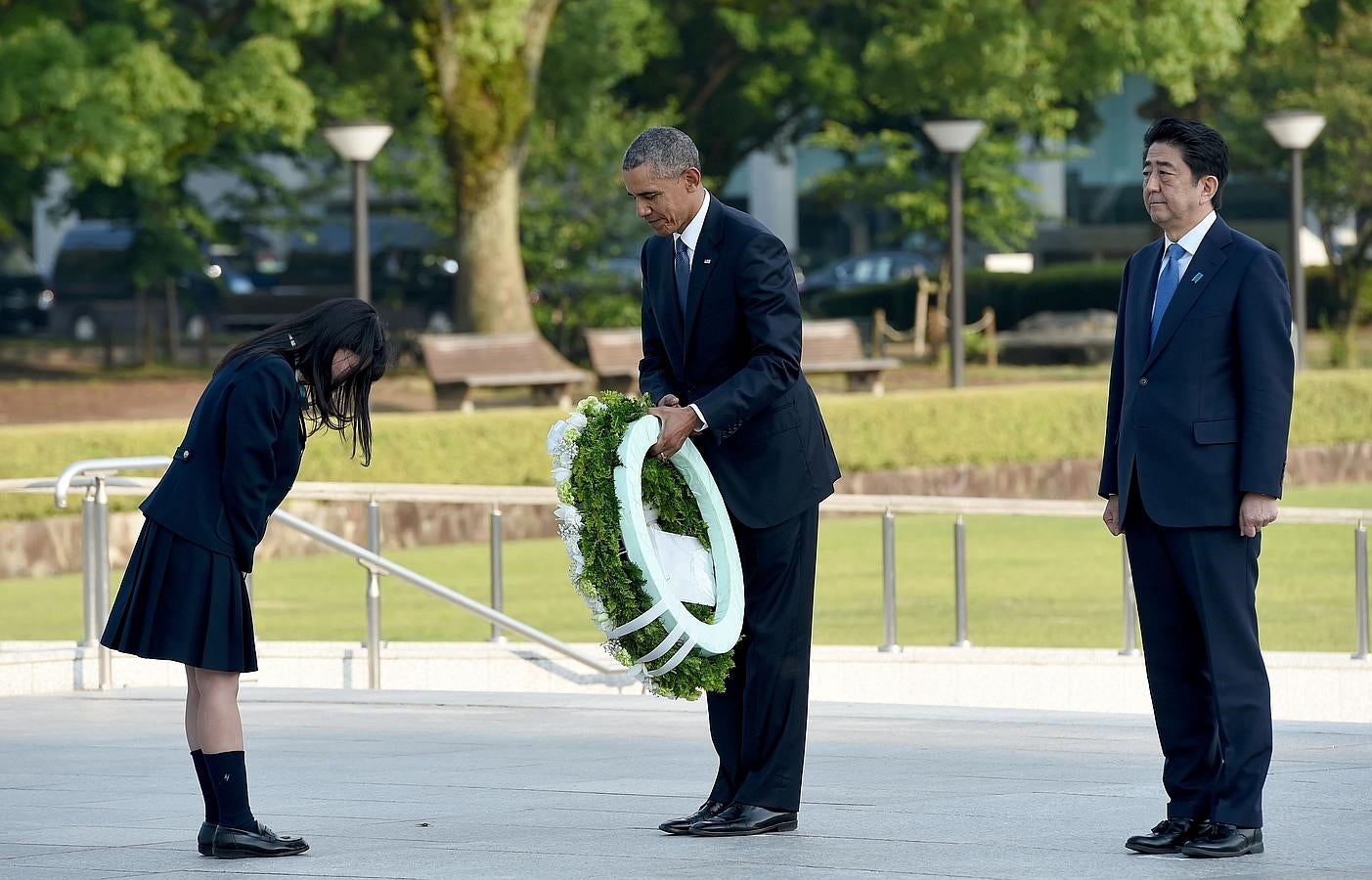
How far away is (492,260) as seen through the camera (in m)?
25.9

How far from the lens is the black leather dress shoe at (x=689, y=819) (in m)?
5.95

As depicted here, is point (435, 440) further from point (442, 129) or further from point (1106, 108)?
point (1106, 108)

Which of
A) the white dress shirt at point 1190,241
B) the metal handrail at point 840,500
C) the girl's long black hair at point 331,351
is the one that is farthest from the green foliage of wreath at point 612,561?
the metal handrail at point 840,500

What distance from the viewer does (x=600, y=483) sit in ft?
→ 19.4

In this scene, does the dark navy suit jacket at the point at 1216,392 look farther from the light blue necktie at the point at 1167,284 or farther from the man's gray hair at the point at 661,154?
the man's gray hair at the point at 661,154

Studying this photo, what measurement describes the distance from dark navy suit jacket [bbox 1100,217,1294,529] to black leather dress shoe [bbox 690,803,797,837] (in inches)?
48.5

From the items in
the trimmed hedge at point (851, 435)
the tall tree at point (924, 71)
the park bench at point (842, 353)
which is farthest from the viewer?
the tall tree at point (924, 71)

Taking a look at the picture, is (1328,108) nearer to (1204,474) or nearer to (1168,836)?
(1204,474)

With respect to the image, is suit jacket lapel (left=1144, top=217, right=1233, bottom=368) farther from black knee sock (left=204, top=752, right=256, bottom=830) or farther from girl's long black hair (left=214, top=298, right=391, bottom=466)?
black knee sock (left=204, top=752, right=256, bottom=830)

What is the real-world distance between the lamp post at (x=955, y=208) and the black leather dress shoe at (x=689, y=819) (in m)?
16.2

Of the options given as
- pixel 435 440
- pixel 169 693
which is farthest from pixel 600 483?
pixel 435 440

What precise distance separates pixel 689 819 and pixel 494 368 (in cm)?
1717

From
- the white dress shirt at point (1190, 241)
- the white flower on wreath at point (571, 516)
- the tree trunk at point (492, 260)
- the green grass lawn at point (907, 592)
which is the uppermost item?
the tree trunk at point (492, 260)

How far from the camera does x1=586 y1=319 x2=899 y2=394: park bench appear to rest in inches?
896
